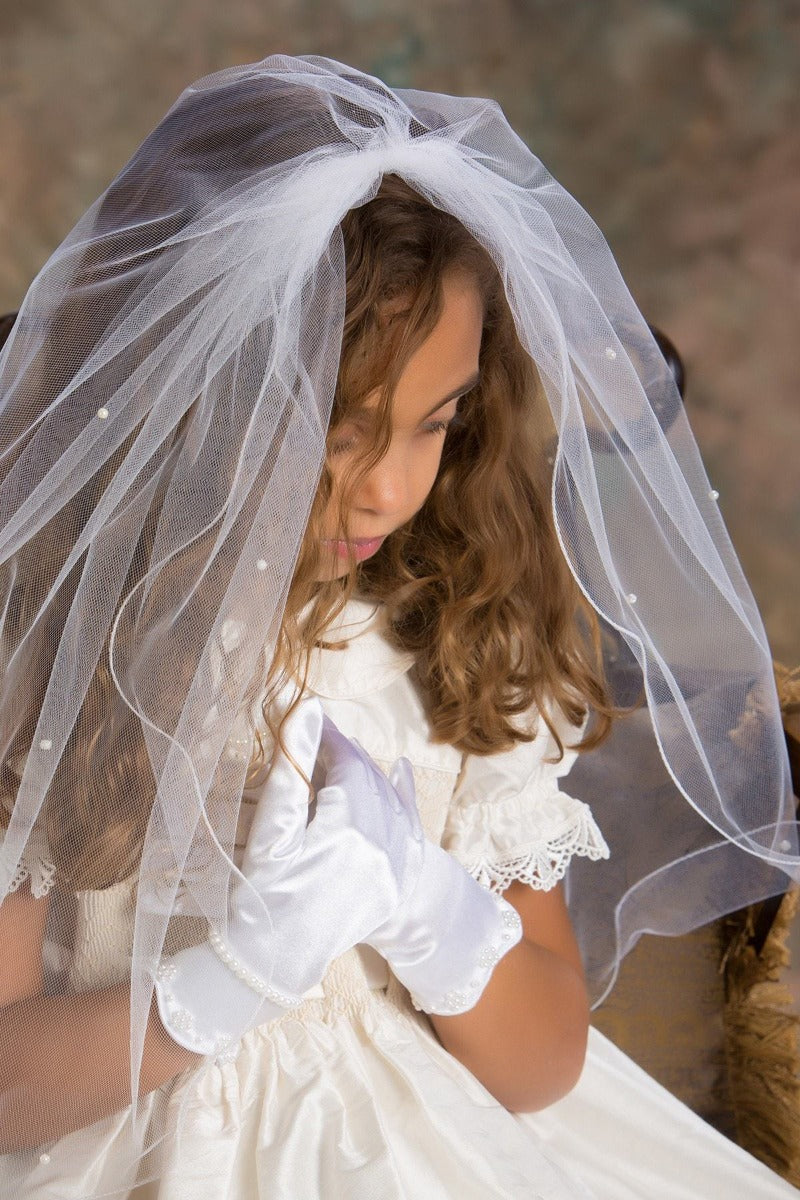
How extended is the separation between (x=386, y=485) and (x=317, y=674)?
182mm

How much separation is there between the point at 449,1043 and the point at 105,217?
57 centimetres

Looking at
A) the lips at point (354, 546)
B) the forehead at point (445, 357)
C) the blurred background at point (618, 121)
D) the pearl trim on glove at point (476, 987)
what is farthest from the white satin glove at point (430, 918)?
the blurred background at point (618, 121)

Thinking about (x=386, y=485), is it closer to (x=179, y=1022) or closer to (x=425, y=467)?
(x=425, y=467)

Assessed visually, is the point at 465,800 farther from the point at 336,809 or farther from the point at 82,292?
the point at 82,292

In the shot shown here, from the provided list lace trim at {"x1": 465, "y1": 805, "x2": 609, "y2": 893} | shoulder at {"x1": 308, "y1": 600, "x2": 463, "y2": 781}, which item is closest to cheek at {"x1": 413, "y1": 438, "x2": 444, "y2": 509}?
shoulder at {"x1": 308, "y1": 600, "x2": 463, "y2": 781}

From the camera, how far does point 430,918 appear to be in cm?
79

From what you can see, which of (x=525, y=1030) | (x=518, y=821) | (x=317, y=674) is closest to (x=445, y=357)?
(x=317, y=674)

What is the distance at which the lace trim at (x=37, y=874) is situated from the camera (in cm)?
69

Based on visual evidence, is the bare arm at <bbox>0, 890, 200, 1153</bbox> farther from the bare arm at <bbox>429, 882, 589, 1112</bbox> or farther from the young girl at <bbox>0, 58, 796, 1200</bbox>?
the bare arm at <bbox>429, 882, 589, 1112</bbox>

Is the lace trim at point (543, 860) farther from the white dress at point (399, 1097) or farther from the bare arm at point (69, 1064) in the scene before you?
the bare arm at point (69, 1064)

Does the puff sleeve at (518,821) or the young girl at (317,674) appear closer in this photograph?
the young girl at (317,674)

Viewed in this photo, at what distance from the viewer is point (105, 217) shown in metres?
0.67

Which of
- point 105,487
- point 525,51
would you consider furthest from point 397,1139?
point 525,51

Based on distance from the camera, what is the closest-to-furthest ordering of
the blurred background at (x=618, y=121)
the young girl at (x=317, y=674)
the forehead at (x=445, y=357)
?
the young girl at (x=317, y=674) < the forehead at (x=445, y=357) < the blurred background at (x=618, y=121)
